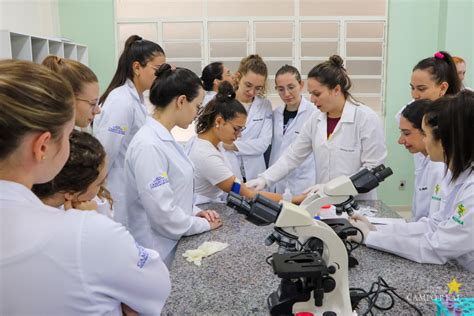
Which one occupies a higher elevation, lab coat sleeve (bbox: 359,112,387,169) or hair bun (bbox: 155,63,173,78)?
hair bun (bbox: 155,63,173,78)

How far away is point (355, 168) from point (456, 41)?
259cm

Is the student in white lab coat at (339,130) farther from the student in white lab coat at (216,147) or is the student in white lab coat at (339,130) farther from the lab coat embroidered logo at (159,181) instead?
the lab coat embroidered logo at (159,181)

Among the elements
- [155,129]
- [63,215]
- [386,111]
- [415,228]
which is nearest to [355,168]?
[415,228]

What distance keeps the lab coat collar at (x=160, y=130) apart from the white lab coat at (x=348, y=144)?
838 millimetres

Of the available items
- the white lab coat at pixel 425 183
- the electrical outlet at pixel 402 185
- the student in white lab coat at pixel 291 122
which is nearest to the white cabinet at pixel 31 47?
the student in white lab coat at pixel 291 122

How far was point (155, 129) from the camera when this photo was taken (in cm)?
163

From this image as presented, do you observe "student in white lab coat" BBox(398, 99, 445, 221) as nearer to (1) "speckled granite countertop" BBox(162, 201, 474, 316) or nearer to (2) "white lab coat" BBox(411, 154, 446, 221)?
(2) "white lab coat" BBox(411, 154, 446, 221)

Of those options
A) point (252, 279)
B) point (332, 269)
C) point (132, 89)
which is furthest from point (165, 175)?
point (132, 89)

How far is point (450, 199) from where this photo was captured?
4.45 feet

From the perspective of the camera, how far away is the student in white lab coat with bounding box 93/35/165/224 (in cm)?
214

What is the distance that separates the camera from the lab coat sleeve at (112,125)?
6.96 ft

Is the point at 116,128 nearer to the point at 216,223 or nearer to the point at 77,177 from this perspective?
the point at 216,223

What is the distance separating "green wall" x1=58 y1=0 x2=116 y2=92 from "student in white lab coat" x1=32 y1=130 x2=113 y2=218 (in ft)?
11.0

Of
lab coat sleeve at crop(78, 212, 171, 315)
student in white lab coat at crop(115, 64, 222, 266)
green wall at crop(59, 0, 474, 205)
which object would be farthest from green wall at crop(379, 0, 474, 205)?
lab coat sleeve at crop(78, 212, 171, 315)
